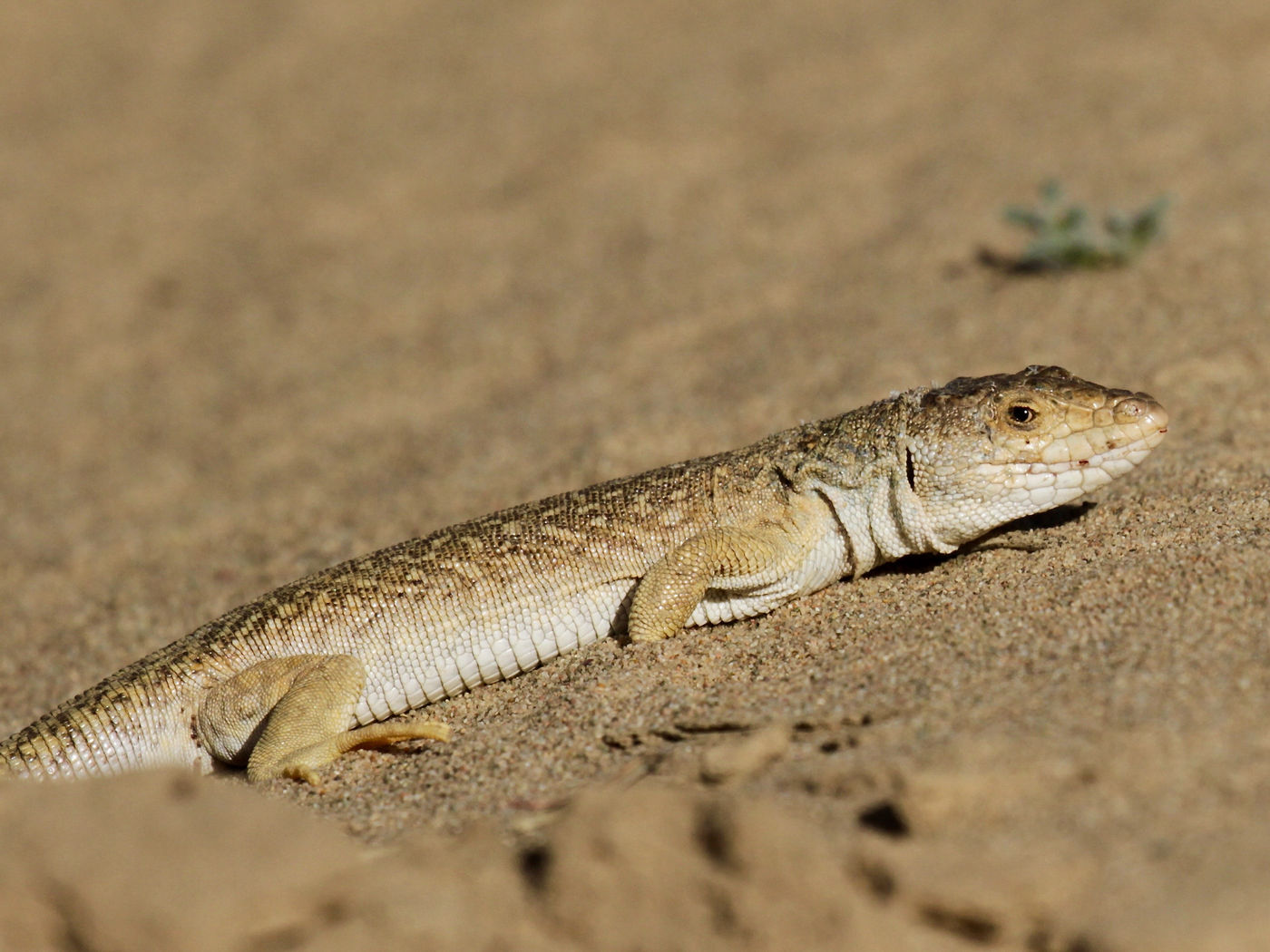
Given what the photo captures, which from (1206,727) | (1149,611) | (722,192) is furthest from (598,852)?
(722,192)

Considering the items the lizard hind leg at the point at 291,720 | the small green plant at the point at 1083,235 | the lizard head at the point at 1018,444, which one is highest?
the small green plant at the point at 1083,235

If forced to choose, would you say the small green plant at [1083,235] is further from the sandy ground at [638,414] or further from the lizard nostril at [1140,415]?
the lizard nostril at [1140,415]

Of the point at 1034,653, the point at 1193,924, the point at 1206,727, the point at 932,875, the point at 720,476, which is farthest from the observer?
the point at 720,476

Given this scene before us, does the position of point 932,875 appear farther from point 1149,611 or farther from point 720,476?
point 720,476

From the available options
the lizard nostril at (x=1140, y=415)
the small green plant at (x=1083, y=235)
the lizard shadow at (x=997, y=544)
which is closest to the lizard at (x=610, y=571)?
the lizard nostril at (x=1140, y=415)

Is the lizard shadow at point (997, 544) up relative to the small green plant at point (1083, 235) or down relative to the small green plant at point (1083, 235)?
down

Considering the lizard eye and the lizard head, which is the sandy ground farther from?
the lizard eye

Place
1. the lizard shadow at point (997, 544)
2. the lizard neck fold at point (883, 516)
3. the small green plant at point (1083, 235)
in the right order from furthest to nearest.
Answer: the small green plant at point (1083, 235) → the lizard shadow at point (997, 544) → the lizard neck fold at point (883, 516)
